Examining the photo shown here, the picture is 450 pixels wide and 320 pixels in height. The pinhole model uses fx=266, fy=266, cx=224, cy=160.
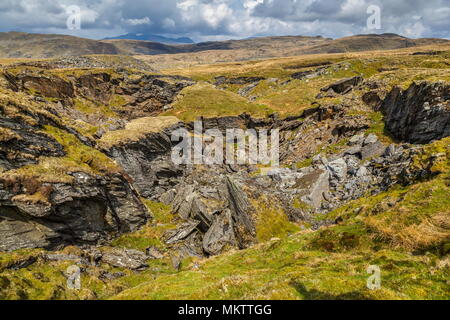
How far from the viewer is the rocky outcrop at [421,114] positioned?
1752 inches

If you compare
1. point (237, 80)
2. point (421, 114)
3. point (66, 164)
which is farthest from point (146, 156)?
point (237, 80)

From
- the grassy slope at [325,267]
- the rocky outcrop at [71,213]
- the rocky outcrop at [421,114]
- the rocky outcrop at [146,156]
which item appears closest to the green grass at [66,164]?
the rocky outcrop at [71,213]

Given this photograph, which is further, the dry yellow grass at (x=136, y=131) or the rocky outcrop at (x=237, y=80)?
the rocky outcrop at (x=237, y=80)

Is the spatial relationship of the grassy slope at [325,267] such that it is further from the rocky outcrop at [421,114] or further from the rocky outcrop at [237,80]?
the rocky outcrop at [237,80]

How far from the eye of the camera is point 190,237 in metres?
32.2

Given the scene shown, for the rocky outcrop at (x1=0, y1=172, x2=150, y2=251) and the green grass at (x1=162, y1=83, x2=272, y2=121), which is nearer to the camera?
the rocky outcrop at (x1=0, y1=172, x2=150, y2=251)

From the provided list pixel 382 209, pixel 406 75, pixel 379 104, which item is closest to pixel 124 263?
pixel 382 209

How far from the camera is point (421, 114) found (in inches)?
1886

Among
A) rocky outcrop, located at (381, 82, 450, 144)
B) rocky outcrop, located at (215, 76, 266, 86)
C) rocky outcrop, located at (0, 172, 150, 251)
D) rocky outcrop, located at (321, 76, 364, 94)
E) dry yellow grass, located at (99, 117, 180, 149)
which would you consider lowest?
rocky outcrop, located at (0, 172, 150, 251)

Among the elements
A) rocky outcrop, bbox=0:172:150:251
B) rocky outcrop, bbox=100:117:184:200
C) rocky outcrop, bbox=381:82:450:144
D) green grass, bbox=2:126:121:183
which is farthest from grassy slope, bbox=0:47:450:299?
rocky outcrop, bbox=381:82:450:144

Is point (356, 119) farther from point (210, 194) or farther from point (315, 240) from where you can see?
point (315, 240)

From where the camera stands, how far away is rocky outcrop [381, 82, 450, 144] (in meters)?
44.5

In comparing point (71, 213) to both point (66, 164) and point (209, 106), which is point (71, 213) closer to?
point (66, 164)

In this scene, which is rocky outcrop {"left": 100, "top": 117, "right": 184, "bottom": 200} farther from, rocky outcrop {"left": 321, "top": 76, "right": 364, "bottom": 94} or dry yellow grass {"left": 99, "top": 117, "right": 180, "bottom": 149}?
rocky outcrop {"left": 321, "top": 76, "right": 364, "bottom": 94}
